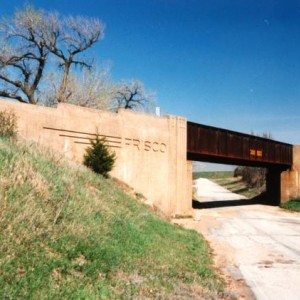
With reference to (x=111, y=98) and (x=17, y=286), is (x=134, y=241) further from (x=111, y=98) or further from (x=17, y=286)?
(x=111, y=98)

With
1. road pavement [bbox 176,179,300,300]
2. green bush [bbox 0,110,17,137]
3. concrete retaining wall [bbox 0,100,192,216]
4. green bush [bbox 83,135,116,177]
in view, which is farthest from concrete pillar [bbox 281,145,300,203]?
green bush [bbox 0,110,17,137]

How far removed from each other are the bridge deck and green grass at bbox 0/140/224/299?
46.8 feet

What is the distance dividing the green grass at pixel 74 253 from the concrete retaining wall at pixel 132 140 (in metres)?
6.40

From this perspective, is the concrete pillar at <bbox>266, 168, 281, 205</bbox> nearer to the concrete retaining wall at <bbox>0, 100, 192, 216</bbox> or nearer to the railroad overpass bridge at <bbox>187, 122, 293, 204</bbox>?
the railroad overpass bridge at <bbox>187, 122, 293, 204</bbox>

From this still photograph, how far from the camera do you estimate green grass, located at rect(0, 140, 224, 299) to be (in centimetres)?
438

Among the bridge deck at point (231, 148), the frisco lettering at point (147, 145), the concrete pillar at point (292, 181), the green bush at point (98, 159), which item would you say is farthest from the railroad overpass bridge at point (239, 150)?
the green bush at point (98, 159)

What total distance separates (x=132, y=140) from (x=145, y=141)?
0.99 meters

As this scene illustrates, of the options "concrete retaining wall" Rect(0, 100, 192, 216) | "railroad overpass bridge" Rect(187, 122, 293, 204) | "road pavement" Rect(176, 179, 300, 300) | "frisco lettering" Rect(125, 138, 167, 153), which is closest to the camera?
"road pavement" Rect(176, 179, 300, 300)

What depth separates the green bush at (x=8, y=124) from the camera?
1197 centimetres

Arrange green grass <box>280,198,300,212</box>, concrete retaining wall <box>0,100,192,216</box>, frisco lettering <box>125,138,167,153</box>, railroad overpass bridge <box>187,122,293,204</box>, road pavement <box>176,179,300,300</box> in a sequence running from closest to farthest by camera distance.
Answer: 1. road pavement <box>176,179,300,300</box>
2. concrete retaining wall <box>0,100,192,216</box>
3. frisco lettering <box>125,138,167,153</box>
4. railroad overpass bridge <box>187,122,293,204</box>
5. green grass <box>280,198,300,212</box>

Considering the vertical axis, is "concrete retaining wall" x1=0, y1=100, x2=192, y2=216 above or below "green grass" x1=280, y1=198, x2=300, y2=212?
above

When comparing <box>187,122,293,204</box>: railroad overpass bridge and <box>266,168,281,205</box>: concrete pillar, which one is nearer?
<box>187,122,293,204</box>: railroad overpass bridge

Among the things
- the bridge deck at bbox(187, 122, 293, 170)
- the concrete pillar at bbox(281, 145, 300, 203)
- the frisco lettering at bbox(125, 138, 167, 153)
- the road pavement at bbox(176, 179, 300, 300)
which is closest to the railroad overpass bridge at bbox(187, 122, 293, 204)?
the bridge deck at bbox(187, 122, 293, 170)

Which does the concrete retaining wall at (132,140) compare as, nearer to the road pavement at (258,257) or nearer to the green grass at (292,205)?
the road pavement at (258,257)
